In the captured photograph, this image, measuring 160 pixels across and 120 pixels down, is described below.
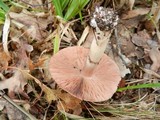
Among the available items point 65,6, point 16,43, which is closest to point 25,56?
point 16,43

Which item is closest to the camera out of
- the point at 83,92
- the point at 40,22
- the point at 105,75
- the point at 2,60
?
the point at 83,92

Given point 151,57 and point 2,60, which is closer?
point 2,60

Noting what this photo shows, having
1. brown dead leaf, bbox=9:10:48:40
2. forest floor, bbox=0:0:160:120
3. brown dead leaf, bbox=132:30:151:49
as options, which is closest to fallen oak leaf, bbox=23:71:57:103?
forest floor, bbox=0:0:160:120

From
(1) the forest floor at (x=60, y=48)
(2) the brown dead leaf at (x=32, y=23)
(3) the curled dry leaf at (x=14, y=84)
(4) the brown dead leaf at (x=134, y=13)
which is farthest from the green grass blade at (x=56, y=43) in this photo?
(4) the brown dead leaf at (x=134, y=13)

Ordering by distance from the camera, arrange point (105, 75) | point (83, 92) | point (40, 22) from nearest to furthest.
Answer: point (83, 92) → point (105, 75) → point (40, 22)

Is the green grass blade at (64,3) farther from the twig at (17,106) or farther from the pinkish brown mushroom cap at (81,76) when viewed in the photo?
the twig at (17,106)

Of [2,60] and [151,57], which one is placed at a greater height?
[2,60]

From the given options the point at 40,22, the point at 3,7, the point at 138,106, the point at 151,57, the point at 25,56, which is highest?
the point at 3,7

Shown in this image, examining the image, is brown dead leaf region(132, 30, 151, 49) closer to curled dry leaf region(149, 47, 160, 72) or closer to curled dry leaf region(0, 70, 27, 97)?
curled dry leaf region(149, 47, 160, 72)

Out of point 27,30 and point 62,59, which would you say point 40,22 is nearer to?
point 27,30
